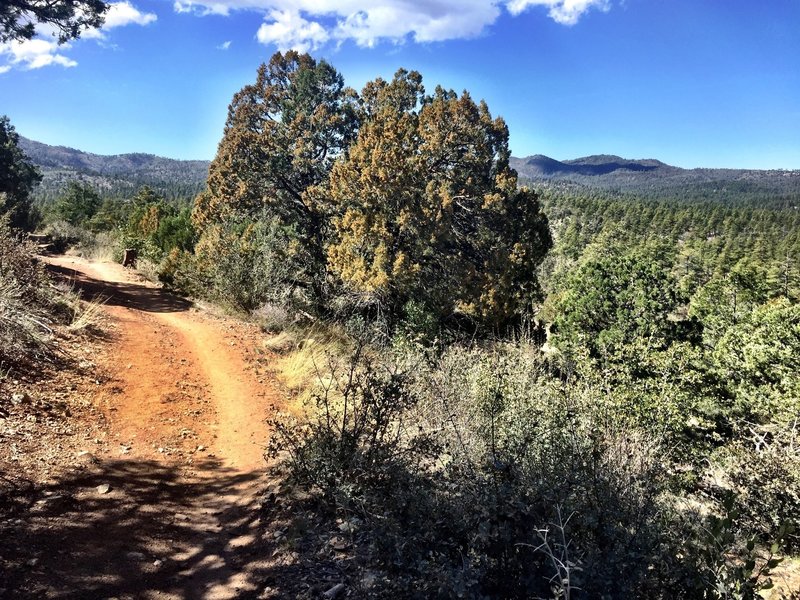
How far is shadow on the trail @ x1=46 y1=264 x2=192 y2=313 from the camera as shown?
1134cm

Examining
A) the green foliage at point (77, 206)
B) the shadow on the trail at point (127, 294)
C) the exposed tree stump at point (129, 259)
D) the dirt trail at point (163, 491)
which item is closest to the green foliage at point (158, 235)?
the exposed tree stump at point (129, 259)

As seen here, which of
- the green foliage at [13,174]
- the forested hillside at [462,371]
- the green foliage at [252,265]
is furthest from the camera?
the green foliage at [13,174]

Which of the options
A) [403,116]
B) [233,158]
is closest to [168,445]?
[403,116]

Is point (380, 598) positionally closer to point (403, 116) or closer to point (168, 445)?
point (168, 445)

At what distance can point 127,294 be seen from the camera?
13109 millimetres

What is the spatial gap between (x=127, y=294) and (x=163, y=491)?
10414 mm

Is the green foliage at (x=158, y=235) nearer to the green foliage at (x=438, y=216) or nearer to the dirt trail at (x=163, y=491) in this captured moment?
the green foliage at (x=438, y=216)

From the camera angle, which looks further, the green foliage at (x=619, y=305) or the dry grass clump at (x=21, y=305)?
the green foliage at (x=619, y=305)

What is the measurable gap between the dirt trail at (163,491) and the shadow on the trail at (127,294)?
3273mm

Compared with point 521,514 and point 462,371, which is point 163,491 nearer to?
point 521,514

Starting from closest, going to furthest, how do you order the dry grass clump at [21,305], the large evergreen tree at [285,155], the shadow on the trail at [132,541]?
the shadow on the trail at [132,541]
the dry grass clump at [21,305]
the large evergreen tree at [285,155]

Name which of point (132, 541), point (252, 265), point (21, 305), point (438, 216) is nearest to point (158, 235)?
point (252, 265)

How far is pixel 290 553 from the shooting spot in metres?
3.54

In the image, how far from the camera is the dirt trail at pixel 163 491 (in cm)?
321
